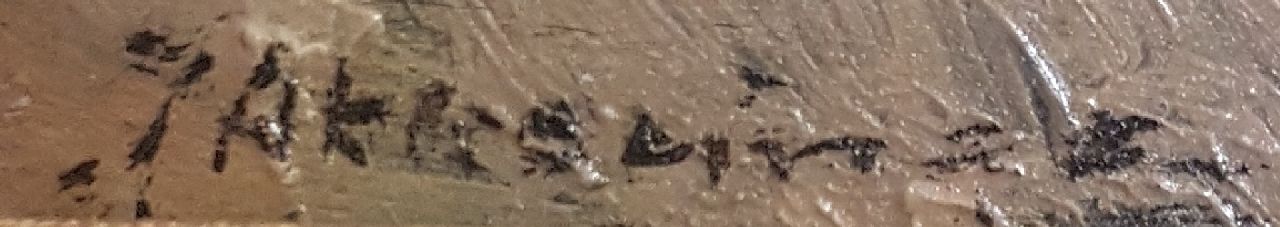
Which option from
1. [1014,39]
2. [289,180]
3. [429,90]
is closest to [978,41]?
[1014,39]

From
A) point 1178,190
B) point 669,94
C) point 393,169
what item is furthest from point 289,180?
point 1178,190

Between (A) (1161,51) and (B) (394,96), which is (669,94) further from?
(A) (1161,51)

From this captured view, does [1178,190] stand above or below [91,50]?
below

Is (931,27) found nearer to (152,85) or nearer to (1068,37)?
(1068,37)

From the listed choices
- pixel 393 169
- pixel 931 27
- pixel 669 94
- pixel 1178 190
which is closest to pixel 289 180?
pixel 393 169

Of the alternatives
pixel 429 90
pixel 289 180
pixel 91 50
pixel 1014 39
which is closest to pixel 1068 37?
pixel 1014 39

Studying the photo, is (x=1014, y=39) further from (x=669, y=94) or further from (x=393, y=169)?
(x=393, y=169)
